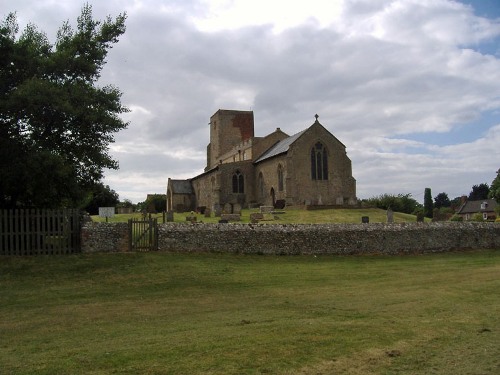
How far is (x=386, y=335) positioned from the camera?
8922 mm

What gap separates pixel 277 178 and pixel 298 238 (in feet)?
89.8

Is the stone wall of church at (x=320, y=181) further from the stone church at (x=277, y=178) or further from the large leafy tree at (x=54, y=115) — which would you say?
the large leafy tree at (x=54, y=115)

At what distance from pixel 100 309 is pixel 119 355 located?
512 cm

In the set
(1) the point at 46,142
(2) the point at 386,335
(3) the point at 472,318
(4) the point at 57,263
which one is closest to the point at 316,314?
(2) the point at 386,335

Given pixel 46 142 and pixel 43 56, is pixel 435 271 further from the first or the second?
pixel 43 56

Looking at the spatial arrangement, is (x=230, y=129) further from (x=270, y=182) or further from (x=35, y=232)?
(x=35, y=232)

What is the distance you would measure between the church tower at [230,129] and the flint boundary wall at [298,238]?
48411mm

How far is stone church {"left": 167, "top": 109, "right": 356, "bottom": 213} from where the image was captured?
162 feet

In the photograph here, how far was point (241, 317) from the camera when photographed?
1095cm

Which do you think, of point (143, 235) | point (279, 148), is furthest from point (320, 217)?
point (279, 148)

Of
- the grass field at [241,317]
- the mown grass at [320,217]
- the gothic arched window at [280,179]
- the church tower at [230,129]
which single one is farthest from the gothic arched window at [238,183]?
the grass field at [241,317]

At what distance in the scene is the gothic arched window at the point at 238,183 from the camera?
56938mm

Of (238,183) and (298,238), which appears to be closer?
(298,238)

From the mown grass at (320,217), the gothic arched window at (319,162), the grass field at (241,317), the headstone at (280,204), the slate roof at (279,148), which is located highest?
the slate roof at (279,148)
